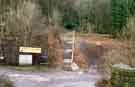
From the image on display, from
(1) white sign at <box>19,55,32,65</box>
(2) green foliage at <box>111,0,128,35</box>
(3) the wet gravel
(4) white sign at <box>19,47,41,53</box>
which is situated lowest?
(3) the wet gravel

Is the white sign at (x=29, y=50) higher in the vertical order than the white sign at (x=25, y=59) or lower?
higher

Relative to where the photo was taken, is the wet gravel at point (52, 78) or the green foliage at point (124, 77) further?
the wet gravel at point (52, 78)

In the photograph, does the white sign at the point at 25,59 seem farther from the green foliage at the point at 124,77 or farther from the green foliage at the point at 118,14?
the green foliage at the point at 118,14

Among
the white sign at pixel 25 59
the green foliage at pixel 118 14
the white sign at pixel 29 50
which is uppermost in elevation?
the green foliage at pixel 118 14

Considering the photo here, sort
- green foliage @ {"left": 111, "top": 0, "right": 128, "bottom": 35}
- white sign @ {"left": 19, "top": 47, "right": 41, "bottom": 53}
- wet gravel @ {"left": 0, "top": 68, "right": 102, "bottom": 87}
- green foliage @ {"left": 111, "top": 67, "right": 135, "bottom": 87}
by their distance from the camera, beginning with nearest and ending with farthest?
green foliage @ {"left": 111, "top": 67, "right": 135, "bottom": 87} < wet gravel @ {"left": 0, "top": 68, "right": 102, "bottom": 87} < white sign @ {"left": 19, "top": 47, "right": 41, "bottom": 53} < green foliage @ {"left": 111, "top": 0, "right": 128, "bottom": 35}

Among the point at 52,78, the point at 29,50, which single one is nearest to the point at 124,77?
the point at 52,78

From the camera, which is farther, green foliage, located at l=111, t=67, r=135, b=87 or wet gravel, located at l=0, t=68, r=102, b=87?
wet gravel, located at l=0, t=68, r=102, b=87

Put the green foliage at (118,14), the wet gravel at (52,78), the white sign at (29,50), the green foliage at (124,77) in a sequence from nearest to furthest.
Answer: the green foliage at (124,77)
the wet gravel at (52,78)
the white sign at (29,50)
the green foliage at (118,14)

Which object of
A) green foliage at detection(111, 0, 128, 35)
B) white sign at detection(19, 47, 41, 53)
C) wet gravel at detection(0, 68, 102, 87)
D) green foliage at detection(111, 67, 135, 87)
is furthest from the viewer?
green foliage at detection(111, 0, 128, 35)

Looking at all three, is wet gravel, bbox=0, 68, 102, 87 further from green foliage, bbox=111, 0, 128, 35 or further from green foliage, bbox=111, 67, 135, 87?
green foliage, bbox=111, 0, 128, 35

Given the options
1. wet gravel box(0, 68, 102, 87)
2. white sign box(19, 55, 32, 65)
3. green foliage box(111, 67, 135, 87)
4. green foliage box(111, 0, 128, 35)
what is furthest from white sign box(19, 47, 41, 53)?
green foliage box(111, 0, 128, 35)

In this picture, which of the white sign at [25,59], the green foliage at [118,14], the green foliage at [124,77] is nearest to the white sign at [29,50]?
the white sign at [25,59]

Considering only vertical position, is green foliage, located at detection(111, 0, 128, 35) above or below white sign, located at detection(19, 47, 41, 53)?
above

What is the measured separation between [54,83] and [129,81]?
10.0ft
